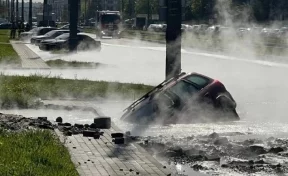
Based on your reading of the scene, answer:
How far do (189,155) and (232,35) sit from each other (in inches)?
1508

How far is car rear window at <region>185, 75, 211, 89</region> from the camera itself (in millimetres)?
14391

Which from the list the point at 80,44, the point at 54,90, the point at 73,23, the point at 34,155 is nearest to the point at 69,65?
the point at 73,23

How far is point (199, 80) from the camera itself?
1456 cm

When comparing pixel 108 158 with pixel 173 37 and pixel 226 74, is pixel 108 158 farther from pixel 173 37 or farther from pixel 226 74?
pixel 226 74

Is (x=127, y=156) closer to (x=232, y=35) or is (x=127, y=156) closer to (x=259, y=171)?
(x=259, y=171)

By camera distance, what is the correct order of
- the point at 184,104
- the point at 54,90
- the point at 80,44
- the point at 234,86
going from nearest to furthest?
the point at 184,104, the point at 54,90, the point at 234,86, the point at 80,44

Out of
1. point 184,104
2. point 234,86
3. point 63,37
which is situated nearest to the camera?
point 184,104

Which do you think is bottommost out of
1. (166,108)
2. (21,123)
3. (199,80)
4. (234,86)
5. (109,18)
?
(234,86)

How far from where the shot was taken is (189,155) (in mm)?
10609

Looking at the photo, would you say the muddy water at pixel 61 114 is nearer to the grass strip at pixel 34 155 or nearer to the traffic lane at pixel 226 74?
the grass strip at pixel 34 155

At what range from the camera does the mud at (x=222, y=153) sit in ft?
31.8

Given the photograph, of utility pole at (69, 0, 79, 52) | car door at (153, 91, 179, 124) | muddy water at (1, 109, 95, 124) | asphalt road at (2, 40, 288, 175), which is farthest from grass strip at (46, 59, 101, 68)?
car door at (153, 91, 179, 124)

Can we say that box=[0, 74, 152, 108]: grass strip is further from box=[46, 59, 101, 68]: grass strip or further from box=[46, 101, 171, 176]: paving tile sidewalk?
box=[46, 59, 101, 68]: grass strip

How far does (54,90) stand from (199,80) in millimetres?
6227
